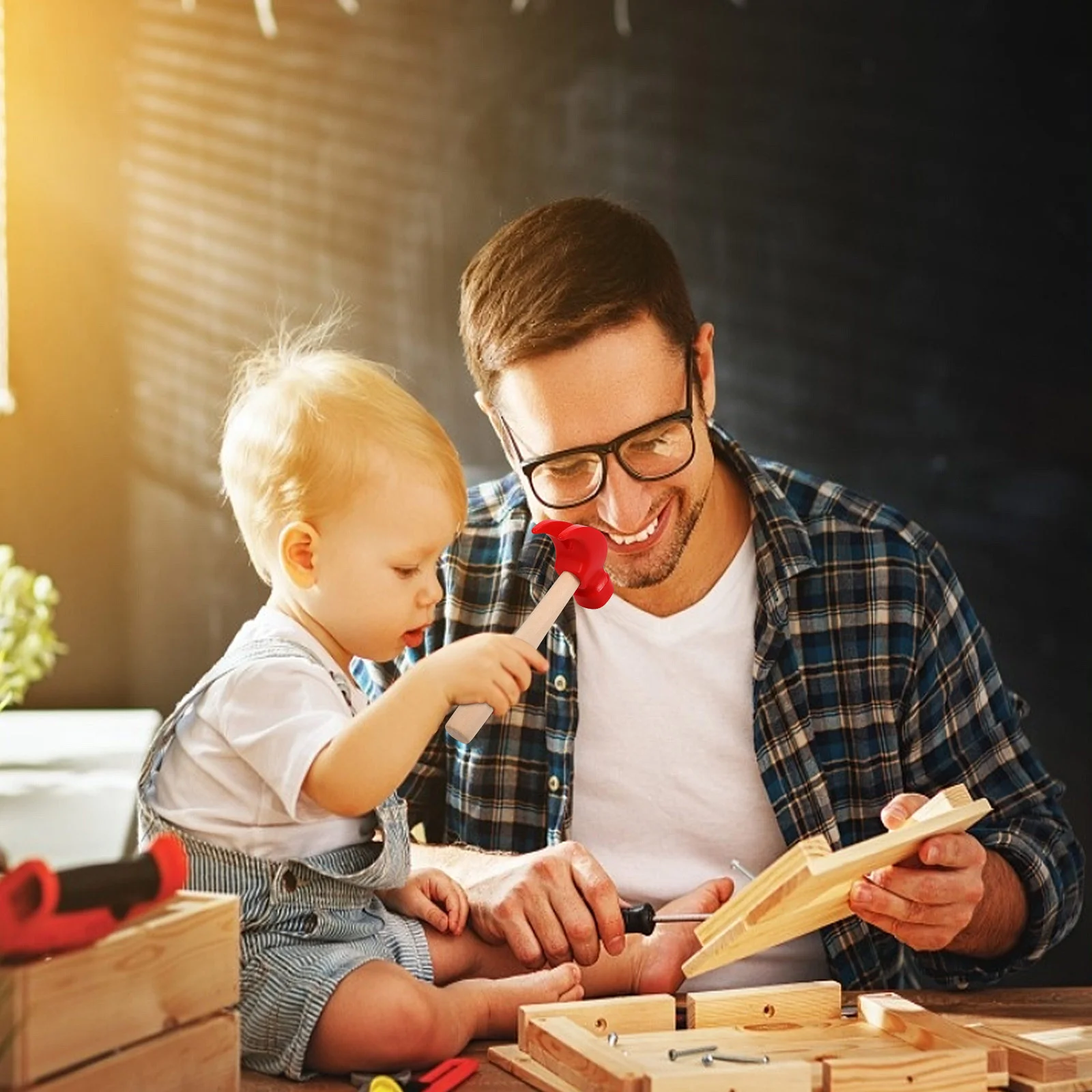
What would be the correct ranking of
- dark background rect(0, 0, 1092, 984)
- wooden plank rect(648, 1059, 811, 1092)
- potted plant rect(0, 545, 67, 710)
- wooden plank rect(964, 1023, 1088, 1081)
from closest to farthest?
wooden plank rect(648, 1059, 811, 1092), wooden plank rect(964, 1023, 1088, 1081), potted plant rect(0, 545, 67, 710), dark background rect(0, 0, 1092, 984)

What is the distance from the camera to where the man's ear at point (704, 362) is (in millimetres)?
1774

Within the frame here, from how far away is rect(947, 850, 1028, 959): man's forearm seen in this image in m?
1.52

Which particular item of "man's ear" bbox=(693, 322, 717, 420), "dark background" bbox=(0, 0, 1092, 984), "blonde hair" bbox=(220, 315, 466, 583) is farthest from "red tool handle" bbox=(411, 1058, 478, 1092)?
"dark background" bbox=(0, 0, 1092, 984)

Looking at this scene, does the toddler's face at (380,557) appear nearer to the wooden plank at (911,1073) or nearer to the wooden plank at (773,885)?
the wooden plank at (773,885)

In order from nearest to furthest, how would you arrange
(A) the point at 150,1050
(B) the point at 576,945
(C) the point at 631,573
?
(A) the point at 150,1050, (B) the point at 576,945, (C) the point at 631,573

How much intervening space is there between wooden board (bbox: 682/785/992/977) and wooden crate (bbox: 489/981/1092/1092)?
54mm

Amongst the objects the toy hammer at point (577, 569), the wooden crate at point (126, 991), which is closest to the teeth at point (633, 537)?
the toy hammer at point (577, 569)

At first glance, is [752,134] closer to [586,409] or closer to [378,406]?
[586,409]

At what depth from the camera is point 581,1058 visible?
3.35ft

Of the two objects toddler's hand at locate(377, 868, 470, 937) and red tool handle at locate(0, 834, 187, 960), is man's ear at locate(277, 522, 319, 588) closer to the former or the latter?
toddler's hand at locate(377, 868, 470, 937)

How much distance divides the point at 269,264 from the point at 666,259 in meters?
1.47

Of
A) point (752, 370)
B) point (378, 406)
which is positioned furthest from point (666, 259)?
point (752, 370)

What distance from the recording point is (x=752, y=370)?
295 cm

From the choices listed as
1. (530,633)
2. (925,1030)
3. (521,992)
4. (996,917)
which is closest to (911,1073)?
(925,1030)
